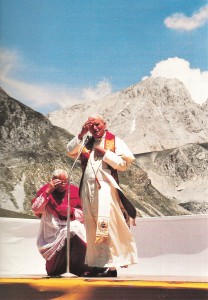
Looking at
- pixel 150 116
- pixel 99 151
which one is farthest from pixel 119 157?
pixel 150 116

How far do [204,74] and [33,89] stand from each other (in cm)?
293

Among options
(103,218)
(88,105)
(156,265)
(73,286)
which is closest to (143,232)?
(156,265)

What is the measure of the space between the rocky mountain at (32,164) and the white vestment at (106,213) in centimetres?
752

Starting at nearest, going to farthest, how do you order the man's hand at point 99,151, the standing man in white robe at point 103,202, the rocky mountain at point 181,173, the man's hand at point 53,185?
the standing man in white robe at point 103,202
the man's hand at point 99,151
the man's hand at point 53,185
the rocky mountain at point 181,173

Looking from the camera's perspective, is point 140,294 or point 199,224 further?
point 199,224

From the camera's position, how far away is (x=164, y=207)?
A: 15.2m

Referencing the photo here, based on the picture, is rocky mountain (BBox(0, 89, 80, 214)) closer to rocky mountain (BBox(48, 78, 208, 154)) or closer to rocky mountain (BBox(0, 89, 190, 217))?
rocky mountain (BBox(0, 89, 190, 217))

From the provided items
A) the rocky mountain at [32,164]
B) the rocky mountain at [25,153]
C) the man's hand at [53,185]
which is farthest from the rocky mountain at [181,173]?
the man's hand at [53,185]

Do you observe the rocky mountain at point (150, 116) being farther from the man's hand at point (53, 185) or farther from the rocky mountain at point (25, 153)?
the man's hand at point (53, 185)

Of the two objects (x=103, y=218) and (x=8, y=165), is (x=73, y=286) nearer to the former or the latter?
(x=103, y=218)

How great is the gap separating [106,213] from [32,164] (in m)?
10.5

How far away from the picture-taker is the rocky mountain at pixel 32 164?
12.4 m

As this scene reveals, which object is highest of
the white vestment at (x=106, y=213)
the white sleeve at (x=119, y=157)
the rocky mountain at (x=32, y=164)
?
the rocky mountain at (x=32, y=164)

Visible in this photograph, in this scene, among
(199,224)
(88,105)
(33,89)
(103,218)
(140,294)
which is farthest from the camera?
(88,105)
